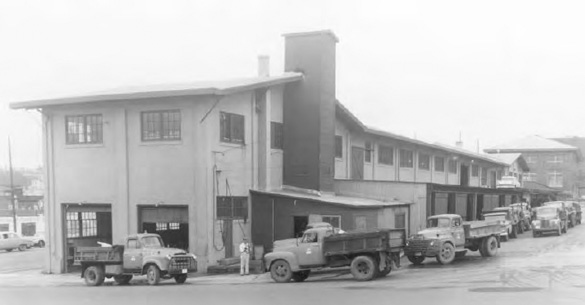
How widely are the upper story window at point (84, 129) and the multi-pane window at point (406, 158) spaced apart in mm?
25130

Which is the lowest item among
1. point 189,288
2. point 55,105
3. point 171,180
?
point 189,288

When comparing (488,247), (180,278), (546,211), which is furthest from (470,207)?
(180,278)

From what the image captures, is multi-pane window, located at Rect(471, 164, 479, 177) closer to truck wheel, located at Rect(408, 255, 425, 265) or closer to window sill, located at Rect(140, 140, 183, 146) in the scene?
truck wheel, located at Rect(408, 255, 425, 265)

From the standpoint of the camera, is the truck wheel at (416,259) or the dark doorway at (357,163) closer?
the truck wheel at (416,259)

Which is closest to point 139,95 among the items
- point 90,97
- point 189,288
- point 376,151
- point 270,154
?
point 90,97

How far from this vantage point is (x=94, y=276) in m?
25.3

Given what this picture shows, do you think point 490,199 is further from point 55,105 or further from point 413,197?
point 55,105

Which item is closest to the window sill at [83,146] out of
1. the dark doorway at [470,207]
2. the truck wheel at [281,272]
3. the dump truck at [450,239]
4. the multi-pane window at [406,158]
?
the truck wheel at [281,272]

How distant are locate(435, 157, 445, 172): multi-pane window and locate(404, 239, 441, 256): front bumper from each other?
2870 centimetres

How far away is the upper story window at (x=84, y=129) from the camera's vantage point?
99.4ft

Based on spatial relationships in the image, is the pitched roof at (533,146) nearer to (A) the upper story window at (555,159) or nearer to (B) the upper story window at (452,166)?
(A) the upper story window at (555,159)

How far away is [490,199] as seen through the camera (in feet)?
158

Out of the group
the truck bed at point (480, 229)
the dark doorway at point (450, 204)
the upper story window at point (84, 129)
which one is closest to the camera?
the truck bed at point (480, 229)

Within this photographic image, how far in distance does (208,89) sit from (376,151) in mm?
20001
